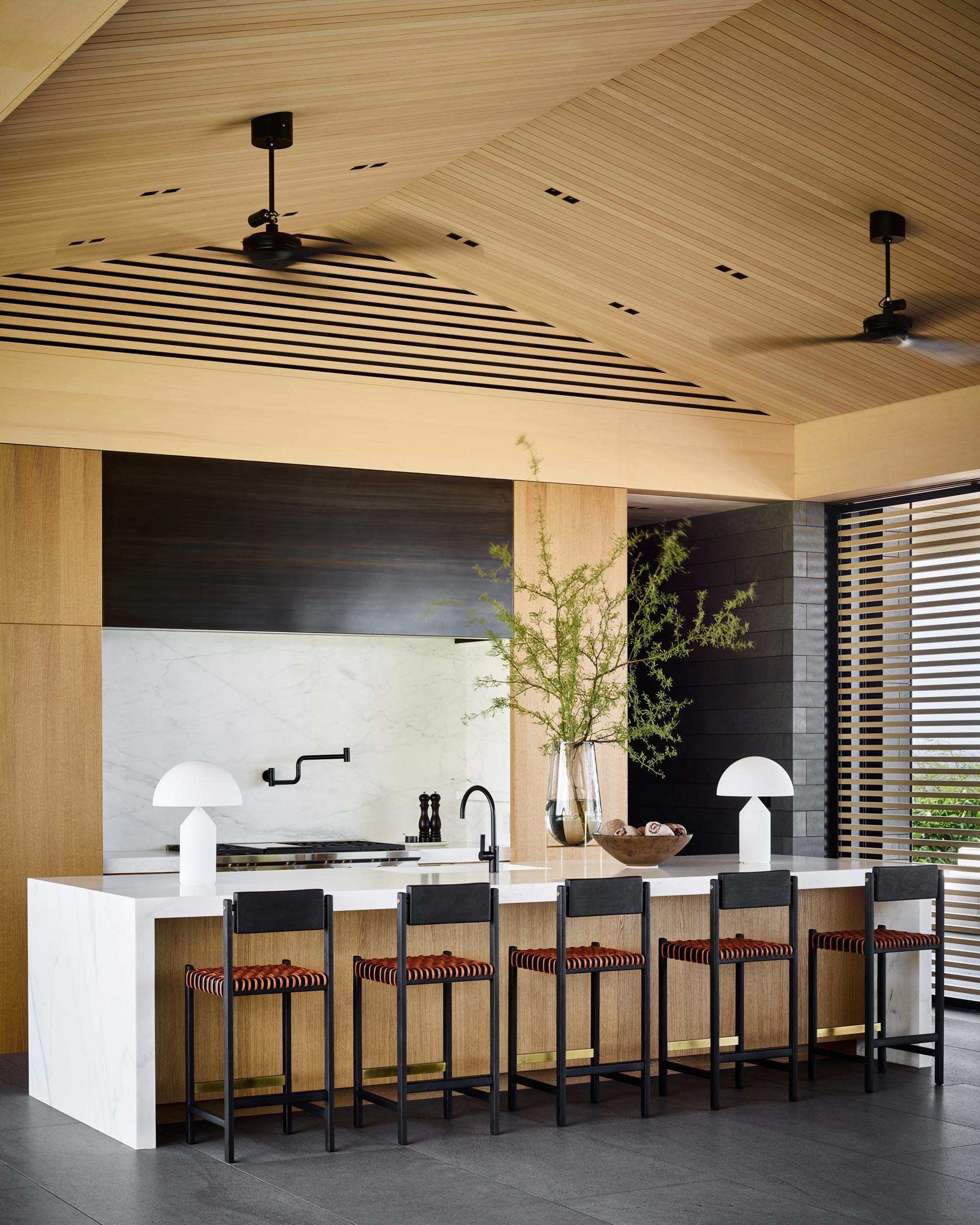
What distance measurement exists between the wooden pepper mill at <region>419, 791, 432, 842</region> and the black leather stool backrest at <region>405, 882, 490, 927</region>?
340 centimetres

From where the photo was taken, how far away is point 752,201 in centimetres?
714

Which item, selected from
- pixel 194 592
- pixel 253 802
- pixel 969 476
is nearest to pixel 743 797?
pixel 969 476

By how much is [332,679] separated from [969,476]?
4.00m

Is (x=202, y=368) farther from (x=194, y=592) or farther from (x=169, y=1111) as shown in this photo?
(x=169, y=1111)

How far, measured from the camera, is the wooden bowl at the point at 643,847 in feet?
22.0

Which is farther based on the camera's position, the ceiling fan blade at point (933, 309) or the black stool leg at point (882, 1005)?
the ceiling fan blade at point (933, 309)

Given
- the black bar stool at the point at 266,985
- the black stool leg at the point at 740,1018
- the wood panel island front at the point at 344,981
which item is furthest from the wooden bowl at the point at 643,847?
the black bar stool at the point at 266,985

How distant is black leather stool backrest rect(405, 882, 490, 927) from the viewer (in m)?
5.60

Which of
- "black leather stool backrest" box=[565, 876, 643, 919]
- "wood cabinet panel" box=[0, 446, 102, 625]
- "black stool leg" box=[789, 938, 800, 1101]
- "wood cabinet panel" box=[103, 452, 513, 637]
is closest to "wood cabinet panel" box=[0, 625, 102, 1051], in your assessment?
"wood cabinet panel" box=[0, 446, 102, 625]

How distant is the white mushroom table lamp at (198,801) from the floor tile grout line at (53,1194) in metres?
1.22

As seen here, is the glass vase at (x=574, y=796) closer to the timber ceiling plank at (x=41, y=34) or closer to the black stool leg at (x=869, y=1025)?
the black stool leg at (x=869, y=1025)

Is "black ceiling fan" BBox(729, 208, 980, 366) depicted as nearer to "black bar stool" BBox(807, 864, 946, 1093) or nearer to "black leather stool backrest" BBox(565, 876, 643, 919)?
"black bar stool" BBox(807, 864, 946, 1093)

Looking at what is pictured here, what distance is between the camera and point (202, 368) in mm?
7969

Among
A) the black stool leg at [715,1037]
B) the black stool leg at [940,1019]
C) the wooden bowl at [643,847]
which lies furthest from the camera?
the wooden bowl at [643,847]
